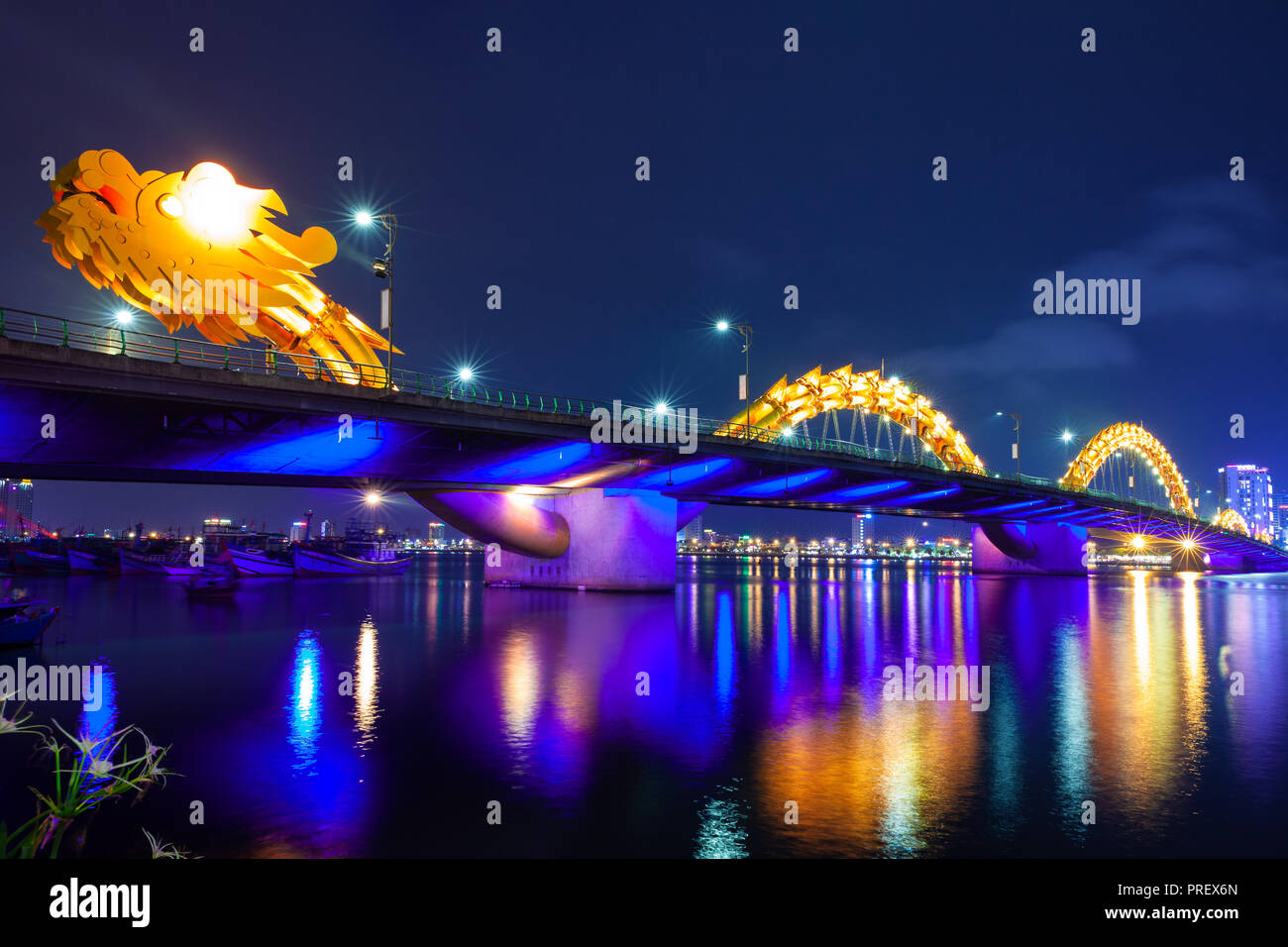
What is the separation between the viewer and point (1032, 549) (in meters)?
113

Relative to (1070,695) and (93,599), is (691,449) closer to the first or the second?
(1070,695)

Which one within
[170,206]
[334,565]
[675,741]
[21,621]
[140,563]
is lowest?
[675,741]

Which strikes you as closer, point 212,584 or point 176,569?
point 212,584

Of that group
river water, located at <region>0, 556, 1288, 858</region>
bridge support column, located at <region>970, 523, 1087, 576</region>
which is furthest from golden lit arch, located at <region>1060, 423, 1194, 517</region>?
river water, located at <region>0, 556, 1288, 858</region>

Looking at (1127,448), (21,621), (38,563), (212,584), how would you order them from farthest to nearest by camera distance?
1. (1127,448)
2. (38,563)
3. (212,584)
4. (21,621)

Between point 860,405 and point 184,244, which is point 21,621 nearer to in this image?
point 184,244

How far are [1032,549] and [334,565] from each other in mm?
91753

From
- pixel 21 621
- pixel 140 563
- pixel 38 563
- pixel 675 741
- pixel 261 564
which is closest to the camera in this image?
pixel 675 741

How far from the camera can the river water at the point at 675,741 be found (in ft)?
37.4

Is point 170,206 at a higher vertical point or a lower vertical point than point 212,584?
higher

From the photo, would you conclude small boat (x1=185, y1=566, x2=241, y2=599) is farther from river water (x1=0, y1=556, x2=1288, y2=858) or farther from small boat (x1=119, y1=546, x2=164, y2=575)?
small boat (x1=119, y1=546, x2=164, y2=575)

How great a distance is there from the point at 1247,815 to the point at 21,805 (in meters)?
18.9

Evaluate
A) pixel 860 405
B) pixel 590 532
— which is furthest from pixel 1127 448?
pixel 590 532

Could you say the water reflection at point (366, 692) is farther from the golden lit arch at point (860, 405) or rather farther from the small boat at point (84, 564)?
the small boat at point (84, 564)
